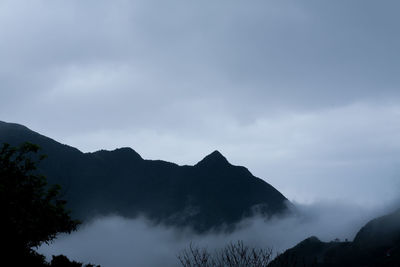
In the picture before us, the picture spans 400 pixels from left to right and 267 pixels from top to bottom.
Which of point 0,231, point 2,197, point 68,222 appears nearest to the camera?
point 0,231

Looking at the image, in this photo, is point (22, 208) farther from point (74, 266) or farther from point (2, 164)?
point (74, 266)

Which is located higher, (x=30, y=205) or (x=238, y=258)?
(x=30, y=205)

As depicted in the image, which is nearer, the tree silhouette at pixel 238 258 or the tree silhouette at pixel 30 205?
the tree silhouette at pixel 238 258

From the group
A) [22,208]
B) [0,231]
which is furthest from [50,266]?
[22,208]

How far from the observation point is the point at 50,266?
65.9 feet

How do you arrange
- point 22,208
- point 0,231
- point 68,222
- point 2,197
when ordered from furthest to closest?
point 68,222 → point 22,208 → point 2,197 → point 0,231

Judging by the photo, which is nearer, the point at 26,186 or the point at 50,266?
the point at 50,266

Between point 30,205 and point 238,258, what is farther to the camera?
point 30,205

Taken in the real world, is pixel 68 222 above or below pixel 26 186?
below

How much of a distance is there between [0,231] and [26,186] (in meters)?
14.2

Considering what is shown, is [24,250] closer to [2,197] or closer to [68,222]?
[2,197]

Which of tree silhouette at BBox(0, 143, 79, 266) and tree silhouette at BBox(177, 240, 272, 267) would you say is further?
tree silhouette at BBox(0, 143, 79, 266)

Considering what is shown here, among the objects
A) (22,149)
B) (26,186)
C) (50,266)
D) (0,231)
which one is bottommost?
(50,266)

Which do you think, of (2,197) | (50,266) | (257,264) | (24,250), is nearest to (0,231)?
(24,250)
